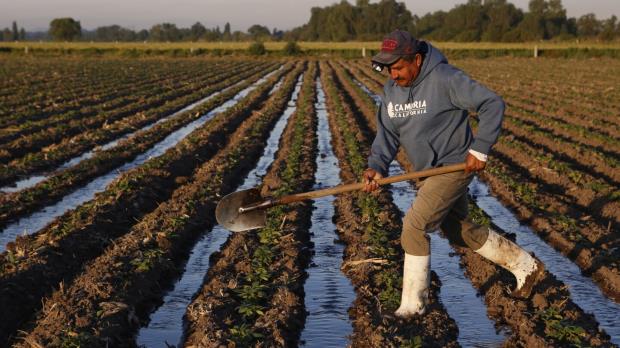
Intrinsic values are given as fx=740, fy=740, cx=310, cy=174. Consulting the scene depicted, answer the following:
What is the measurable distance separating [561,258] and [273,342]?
11.3 ft

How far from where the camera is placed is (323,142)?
15.1 meters

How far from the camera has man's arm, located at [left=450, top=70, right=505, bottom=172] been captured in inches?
184

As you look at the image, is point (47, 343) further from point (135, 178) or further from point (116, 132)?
point (116, 132)

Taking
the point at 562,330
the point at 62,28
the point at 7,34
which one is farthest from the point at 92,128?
the point at 7,34

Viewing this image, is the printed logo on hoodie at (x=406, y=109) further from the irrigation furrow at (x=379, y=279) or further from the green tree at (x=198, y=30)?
the green tree at (x=198, y=30)

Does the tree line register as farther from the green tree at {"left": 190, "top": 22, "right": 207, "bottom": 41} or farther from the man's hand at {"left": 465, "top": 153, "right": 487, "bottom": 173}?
the man's hand at {"left": 465, "top": 153, "right": 487, "bottom": 173}

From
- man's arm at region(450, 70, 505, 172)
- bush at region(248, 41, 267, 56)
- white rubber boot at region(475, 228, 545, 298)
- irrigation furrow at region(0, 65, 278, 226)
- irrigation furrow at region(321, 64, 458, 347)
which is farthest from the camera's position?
bush at region(248, 41, 267, 56)

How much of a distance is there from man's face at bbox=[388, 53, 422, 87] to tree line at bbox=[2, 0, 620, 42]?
82.3 m

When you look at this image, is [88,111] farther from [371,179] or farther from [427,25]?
[427,25]

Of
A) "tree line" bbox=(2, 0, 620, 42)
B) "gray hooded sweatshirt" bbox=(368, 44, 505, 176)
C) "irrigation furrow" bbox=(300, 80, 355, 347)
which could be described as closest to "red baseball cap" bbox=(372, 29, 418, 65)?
"gray hooded sweatshirt" bbox=(368, 44, 505, 176)

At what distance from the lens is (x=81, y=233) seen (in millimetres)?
7582

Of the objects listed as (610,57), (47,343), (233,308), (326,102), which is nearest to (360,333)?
(233,308)

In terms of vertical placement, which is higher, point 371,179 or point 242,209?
point 371,179

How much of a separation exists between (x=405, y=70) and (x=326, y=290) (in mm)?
2207
